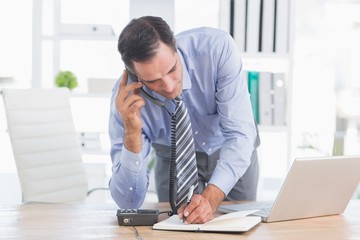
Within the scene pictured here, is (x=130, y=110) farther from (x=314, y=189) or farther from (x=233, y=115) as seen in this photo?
(x=314, y=189)

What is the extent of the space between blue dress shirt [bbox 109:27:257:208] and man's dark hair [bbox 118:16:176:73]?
275 millimetres

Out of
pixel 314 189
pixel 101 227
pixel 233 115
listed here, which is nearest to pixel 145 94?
pixel 233 115

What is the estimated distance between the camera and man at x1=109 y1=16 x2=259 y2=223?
6.79 ft

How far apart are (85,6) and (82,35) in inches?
13.7

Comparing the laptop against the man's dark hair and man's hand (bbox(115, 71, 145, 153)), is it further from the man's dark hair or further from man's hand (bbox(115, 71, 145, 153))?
the man's dark hair

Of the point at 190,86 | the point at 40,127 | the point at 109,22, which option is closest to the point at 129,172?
the point at 190,86

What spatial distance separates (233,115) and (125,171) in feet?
1.44

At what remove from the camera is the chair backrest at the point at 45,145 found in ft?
10.1

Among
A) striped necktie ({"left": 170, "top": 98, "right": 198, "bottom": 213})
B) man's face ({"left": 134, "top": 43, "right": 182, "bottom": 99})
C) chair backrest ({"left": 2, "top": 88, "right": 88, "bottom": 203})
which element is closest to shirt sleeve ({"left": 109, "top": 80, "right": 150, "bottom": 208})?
striped necktie ({"left": 170, "top": 98, "right": 198, "bottom": 213})

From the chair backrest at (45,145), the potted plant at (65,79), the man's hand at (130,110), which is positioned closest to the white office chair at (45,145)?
the chair backrest at (45,145)

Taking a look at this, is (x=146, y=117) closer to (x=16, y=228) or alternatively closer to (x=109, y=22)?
(x=16, y=228)

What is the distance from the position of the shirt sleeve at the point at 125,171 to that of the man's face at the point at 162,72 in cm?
23

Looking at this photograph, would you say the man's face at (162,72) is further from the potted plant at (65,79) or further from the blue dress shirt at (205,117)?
the potted plant at (65,79)

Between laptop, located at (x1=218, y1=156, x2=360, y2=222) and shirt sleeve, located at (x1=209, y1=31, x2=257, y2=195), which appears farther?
shirt sleeve, located at (x1=209, y1=31, x2=257, y2=195)
